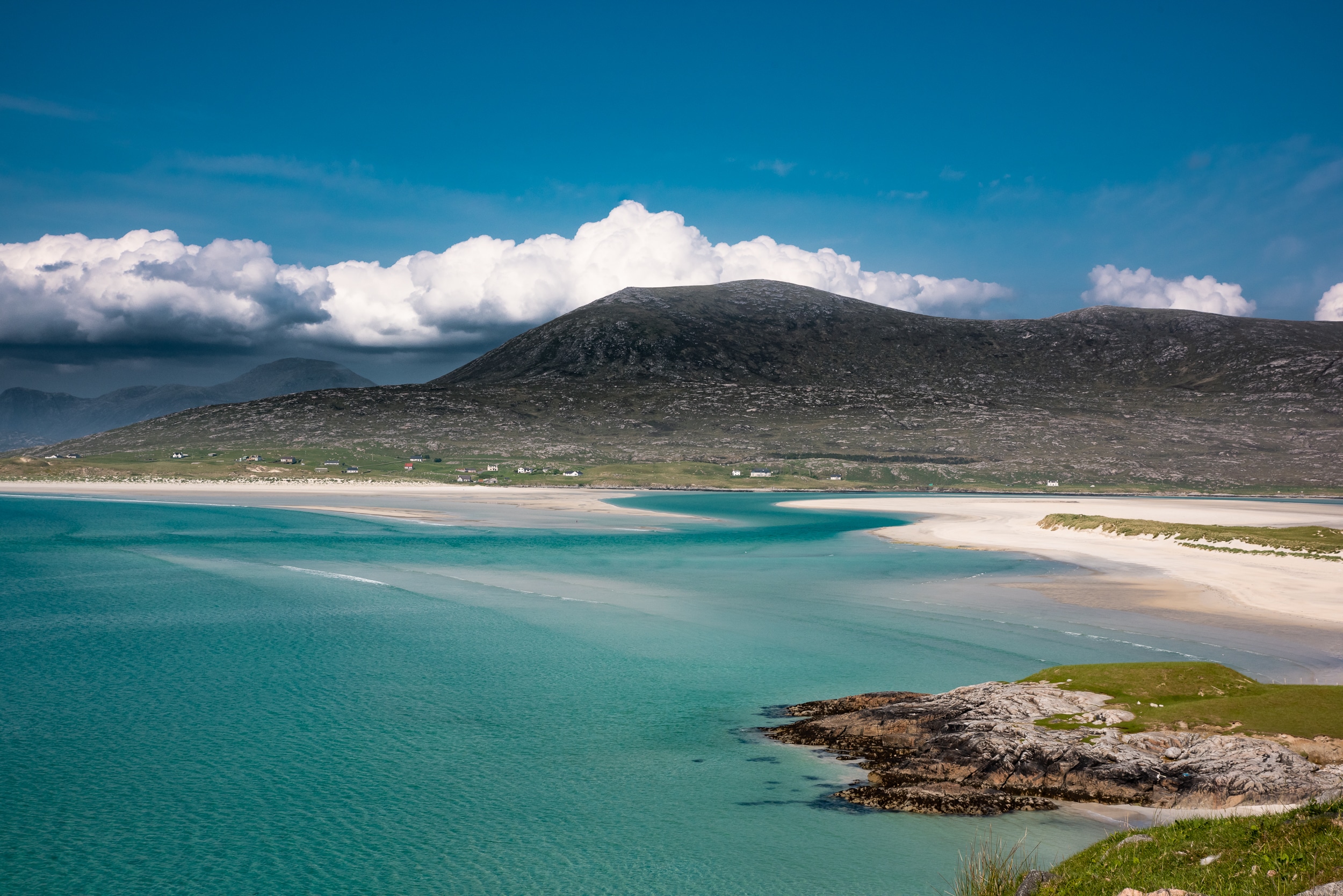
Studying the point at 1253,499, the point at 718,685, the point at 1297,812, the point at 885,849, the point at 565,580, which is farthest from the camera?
the point at 1253,499

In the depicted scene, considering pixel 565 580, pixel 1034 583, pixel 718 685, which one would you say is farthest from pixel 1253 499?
pixel 718 685

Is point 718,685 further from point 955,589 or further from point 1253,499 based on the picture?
point 1253,499

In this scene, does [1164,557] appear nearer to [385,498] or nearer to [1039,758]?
[1039,758]

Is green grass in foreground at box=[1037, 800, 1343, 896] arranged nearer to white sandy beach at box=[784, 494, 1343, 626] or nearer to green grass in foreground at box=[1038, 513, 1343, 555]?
white sandy beach at box=[784, 494, 1343, 626]

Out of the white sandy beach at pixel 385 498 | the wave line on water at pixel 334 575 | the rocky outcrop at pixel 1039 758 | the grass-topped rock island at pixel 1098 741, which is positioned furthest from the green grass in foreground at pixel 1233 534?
the wave line on water at pixel 334 575

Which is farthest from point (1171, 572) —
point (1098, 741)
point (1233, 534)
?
point (1098, 741)

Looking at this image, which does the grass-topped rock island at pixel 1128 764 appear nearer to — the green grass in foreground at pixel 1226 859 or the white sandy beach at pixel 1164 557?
the green grass in foreground at pixel 1226 859

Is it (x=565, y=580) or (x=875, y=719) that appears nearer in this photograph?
(x=875, y=719)
